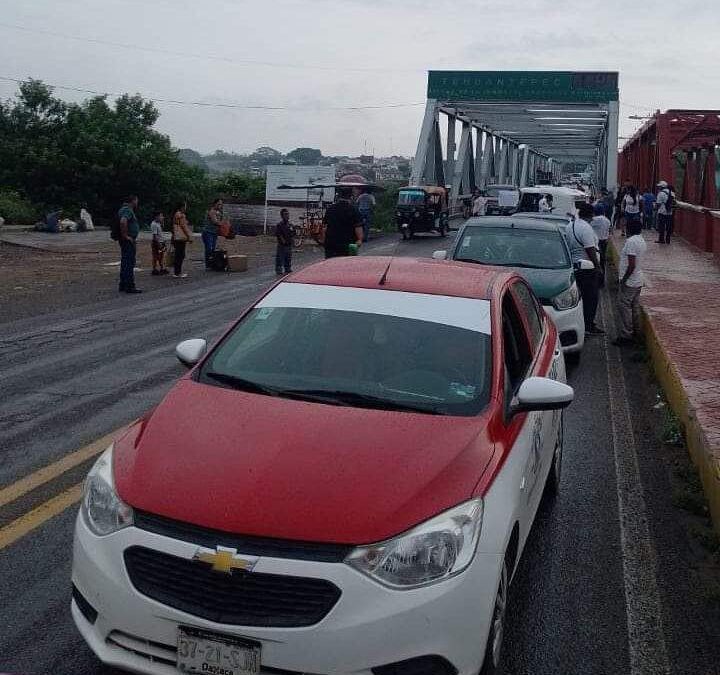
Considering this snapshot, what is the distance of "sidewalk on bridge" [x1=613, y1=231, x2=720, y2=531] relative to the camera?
639 centimetres

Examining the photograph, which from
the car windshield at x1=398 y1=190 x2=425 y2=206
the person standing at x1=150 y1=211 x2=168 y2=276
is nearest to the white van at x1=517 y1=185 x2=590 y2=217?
the car windshield at x1=398 y1=190 x2=425 y2=206

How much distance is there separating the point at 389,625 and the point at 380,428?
3.12ft

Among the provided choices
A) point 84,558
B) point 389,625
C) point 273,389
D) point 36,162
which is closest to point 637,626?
point 389,625

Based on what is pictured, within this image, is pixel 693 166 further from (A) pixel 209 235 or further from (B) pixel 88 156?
(B) pixel 88 156

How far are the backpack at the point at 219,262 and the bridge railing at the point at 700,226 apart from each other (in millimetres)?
11537

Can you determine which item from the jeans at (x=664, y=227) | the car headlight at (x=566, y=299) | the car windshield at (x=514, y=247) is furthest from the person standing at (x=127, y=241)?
the jeans at (x=664, y=227)

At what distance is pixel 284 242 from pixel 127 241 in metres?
4.40

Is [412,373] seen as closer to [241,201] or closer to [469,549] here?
[469,549]

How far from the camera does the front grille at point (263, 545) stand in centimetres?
302

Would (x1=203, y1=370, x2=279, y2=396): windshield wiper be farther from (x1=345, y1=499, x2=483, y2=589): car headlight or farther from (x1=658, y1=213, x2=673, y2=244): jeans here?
(x1=658, y1=213, x2=673, y2=244): jeans

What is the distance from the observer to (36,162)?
37031 mm

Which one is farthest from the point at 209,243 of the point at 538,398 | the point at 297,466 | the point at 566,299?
the point at 297,466

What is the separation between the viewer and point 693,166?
Result: 105 feet

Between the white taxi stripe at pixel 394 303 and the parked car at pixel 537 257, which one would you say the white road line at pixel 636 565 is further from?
the parked car at pixel 537 257
